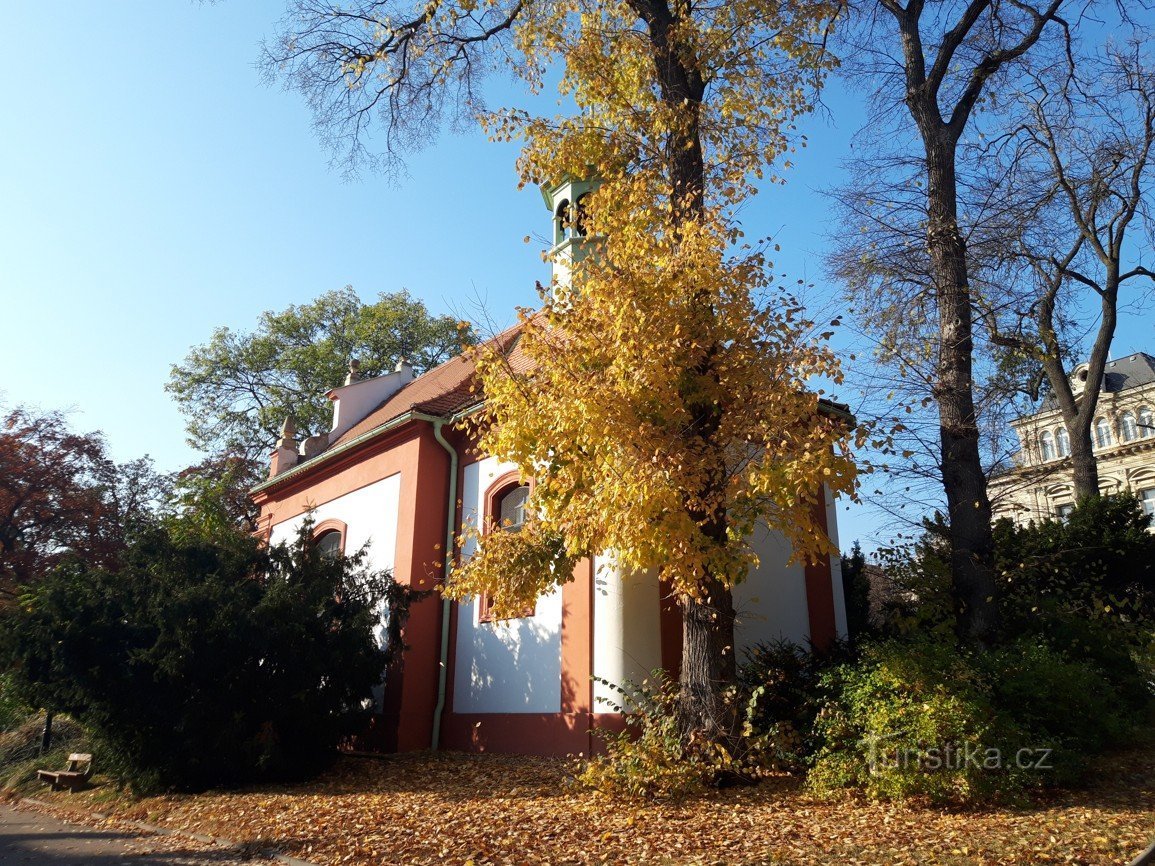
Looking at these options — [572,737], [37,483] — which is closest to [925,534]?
[572,737]

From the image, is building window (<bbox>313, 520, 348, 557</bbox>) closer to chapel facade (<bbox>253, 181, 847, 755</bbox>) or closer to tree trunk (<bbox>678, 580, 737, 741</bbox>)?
chapel facade (<bbox>253, 181, 847, 755</bbox>)

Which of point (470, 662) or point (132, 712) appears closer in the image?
point (132, 712)

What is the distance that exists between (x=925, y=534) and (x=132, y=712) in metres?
10.8

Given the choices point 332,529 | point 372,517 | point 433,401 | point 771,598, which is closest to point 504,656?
point 771,598

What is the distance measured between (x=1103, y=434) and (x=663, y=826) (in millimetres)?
45653

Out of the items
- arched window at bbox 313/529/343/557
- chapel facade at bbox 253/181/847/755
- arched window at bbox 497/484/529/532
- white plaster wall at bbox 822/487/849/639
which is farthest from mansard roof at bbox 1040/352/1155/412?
arched window at bbox 313/529/343/557

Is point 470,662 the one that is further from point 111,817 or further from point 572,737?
point 111,817

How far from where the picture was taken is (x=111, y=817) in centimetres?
988

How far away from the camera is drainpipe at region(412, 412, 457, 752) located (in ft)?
44.3

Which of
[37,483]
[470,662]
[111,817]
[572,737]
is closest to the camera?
[111,817]

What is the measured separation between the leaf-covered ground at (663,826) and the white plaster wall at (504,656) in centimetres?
217

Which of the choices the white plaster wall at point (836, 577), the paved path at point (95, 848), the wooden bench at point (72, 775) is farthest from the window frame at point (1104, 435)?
the paved path at point (95, 848)

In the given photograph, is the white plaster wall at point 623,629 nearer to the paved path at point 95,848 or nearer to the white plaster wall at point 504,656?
the white plaster wall at point 504,656

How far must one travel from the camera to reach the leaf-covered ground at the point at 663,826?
626cm
